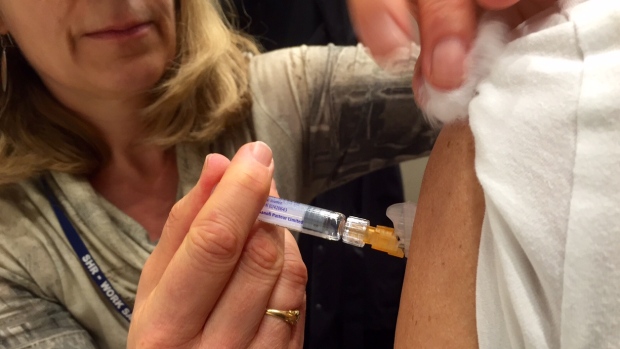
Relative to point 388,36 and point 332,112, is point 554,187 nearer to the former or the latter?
point 388,36

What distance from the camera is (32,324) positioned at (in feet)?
2.46

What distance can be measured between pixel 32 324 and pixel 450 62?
70cm

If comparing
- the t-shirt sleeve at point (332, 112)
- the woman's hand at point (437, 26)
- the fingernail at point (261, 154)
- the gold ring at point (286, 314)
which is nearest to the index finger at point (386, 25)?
the woman's hand at point (437, 26)

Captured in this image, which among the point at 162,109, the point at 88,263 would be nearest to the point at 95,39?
the point at 162,109

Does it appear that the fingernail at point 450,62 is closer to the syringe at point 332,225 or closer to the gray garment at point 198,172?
the syringe at point 332,225

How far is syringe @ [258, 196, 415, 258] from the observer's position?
19.4 inches

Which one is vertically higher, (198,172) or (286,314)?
(198,172)

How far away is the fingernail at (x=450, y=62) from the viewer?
1.18ft

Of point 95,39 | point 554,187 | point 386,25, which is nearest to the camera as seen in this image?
point 554,187

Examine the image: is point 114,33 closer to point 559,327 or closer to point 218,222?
point 218,222

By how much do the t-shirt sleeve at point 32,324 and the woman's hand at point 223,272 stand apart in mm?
336

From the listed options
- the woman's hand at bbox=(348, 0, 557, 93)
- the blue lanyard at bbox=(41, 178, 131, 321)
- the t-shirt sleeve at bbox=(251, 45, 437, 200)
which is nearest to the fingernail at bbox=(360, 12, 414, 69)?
the woman's hand at bbox=(348, 0, 557, 93)

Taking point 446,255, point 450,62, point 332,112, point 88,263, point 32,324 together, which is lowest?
point 32,324

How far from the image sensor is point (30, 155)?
80 centimetres
